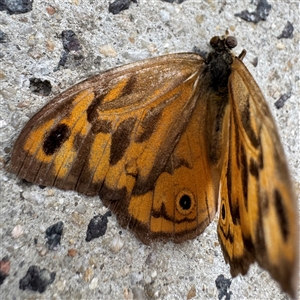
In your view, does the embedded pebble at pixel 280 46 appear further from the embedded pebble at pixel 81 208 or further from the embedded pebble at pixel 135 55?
the embedded pebble at pixel 81 208

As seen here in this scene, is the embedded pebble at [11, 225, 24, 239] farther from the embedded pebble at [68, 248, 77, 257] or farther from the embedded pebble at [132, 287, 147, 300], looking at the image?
the embedded pebble at [132, 287, 147, 300]

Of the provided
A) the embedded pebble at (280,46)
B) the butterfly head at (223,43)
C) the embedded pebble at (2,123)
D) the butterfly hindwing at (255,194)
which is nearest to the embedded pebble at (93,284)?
the butterfly hindwing at (255,194)

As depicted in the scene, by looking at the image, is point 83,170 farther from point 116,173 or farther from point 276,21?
point 276,21

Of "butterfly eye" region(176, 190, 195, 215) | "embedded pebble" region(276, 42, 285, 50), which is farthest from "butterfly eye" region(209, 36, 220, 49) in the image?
"butterfly eye" region(176, 190, 195, 215)

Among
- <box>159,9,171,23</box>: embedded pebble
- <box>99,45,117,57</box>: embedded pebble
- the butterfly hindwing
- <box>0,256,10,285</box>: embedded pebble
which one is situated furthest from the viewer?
<box>159,9,171,23</box>: embedded pebble

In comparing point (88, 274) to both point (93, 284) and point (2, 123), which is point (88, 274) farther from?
point (2, 123)

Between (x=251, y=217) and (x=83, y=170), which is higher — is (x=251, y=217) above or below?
above

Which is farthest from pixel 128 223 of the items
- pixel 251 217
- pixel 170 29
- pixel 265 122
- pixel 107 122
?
pixel 170 29
